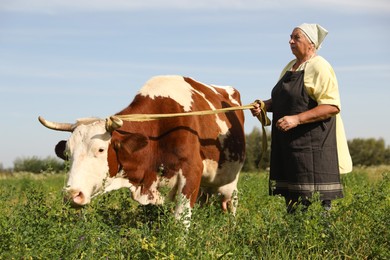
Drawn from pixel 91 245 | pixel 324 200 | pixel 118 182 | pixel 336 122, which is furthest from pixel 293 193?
pixel 91 245

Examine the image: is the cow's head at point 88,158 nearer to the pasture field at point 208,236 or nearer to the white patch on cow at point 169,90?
the pasture field at point 208,236

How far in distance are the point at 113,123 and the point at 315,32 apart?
7.68 feet

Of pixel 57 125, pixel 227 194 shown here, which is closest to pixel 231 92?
pixel 227 194

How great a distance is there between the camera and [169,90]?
7.46 metres

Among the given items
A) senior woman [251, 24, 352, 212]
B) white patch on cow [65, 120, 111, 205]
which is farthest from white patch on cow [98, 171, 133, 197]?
senior woman [251, 24, 352, 212]

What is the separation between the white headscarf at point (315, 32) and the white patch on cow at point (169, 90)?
1632mm

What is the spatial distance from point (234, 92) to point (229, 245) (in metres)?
4.08

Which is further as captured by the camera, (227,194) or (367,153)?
(367,153)

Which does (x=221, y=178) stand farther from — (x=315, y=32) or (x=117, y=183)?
(x=315, y=32)

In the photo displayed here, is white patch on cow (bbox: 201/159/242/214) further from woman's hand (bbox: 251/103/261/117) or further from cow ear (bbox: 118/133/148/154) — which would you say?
cow ear (bbox: 118/133/148/154)

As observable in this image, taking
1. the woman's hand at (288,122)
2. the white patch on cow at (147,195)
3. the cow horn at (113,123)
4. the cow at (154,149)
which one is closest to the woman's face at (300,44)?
the woman's hand at (288,122)

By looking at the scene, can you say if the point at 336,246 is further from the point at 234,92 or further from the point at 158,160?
the point at 234,92

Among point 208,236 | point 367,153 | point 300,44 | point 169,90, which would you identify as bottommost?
point 367,153

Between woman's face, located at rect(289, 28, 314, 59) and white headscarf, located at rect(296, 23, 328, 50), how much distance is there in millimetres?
42
